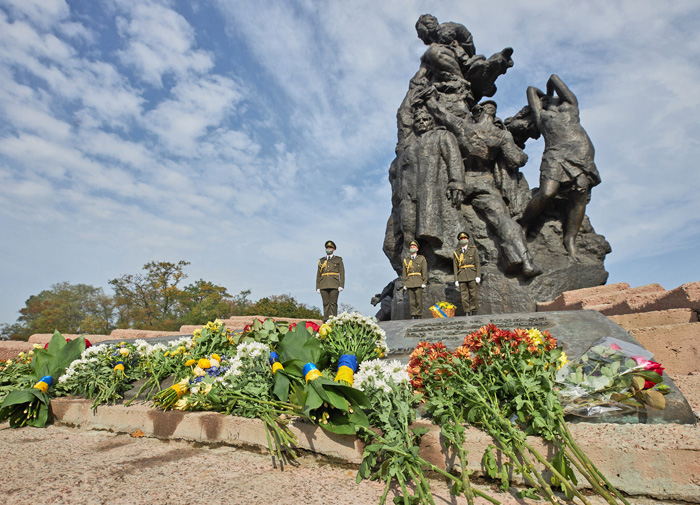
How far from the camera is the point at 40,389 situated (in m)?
2.95

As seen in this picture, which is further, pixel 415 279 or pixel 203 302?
pixel 203 302

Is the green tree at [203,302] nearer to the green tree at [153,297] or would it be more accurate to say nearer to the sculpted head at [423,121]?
the green tree at [153,297]

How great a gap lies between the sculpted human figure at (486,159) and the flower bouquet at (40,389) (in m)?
6.30

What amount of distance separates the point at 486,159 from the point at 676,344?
5718mm

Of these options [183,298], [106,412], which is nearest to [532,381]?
[106,412]

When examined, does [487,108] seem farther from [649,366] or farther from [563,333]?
[649,366]

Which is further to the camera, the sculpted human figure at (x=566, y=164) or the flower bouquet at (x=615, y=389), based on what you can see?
the sculpted human figure at (x=566, y=164)

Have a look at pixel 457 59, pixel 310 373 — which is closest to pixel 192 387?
pixel 310 373

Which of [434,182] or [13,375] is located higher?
[434,182]

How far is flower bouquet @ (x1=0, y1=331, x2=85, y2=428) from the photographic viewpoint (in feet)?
9.14

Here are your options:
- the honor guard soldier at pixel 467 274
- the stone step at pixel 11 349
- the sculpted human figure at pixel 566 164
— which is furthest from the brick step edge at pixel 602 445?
the sculpted human figure at pixel 566 164

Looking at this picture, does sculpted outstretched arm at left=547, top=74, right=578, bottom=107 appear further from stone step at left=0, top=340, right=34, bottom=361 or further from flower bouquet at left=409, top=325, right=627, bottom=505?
stone step at left=0, top=340, right=34, bottom=361

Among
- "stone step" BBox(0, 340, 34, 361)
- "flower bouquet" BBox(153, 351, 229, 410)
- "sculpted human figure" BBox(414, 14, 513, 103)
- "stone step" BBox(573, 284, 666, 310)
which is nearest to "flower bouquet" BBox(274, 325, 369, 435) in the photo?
"flower bouquet" BBox(153, 351, 229, 410)

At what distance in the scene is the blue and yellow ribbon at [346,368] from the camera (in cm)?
205
